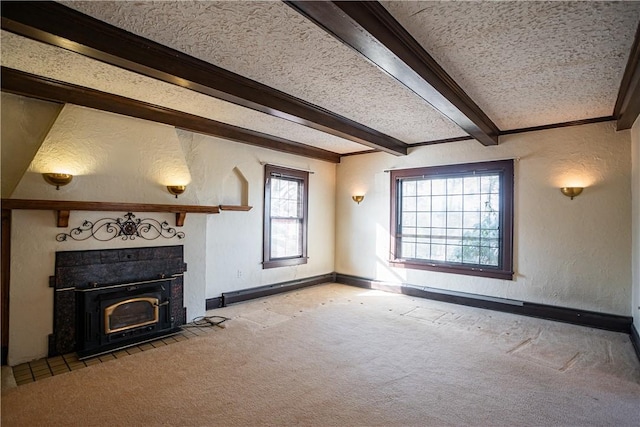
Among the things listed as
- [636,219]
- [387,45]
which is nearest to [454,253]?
[636,219]

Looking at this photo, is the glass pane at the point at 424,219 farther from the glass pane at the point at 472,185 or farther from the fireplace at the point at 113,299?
the fireplace at the point at 113,299

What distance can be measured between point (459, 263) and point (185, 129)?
173 inches

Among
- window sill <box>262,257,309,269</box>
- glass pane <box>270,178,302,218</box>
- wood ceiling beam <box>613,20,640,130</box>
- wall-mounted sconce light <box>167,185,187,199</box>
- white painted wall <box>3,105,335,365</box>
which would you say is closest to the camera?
wood ceiling beam <box>613,20,640,130</box>

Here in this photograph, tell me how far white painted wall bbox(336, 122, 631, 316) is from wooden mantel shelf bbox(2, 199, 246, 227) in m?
3.81

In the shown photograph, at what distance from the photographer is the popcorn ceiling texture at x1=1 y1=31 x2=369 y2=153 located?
2559mm

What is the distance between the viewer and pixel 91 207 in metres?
3.25

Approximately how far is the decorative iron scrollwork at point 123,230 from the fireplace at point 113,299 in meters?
0.15

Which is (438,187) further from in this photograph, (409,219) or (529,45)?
(529,45)

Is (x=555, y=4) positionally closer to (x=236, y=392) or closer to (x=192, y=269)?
(x=236, y=392)

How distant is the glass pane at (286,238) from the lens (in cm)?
567

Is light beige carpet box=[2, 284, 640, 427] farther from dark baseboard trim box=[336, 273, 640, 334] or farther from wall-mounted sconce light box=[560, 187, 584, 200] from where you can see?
wall-mounted sconce light box=[560, 187, 584, 200]

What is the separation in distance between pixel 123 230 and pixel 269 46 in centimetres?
251

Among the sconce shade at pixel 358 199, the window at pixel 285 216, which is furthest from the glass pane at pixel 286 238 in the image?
the sconce shade at pixel 358 199

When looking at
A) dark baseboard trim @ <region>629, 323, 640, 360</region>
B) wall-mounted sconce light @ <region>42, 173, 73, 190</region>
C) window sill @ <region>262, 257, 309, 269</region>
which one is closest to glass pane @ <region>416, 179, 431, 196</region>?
window sill @ <region>262, 257, 309, 269</region>
